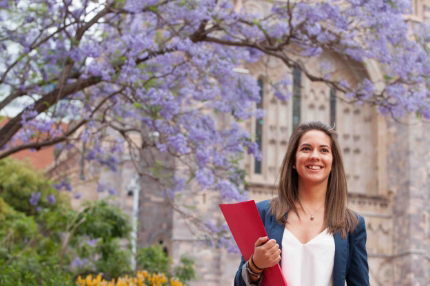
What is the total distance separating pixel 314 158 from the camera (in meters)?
3.10

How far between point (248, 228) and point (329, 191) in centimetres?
41

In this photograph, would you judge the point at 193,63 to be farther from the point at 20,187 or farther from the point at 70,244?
the point at 20,187

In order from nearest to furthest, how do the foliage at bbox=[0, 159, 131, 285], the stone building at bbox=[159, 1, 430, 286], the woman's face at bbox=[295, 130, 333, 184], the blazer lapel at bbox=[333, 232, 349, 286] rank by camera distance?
the blazer lapel at bbox=[333, 232, 349, 286]
the woman's face at bbox=[295, 130, 333, 184]
the foliage at bbox=[0, 159, 131, 285]
the stone building at bbox=[159, 1, 430, 286]

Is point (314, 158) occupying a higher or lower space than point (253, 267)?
higher

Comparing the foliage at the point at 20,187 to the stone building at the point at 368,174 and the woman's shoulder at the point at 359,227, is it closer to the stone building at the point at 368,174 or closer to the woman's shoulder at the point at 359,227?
the stone building at the point at 368,174

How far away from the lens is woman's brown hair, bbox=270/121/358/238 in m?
3.06

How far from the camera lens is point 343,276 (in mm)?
3004

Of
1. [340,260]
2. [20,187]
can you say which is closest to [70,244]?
[20,187]

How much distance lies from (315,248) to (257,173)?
18.6 metres

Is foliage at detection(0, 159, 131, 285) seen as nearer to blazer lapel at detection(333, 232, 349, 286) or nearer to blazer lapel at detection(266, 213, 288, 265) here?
blazer lapel at detection(266, 213, 288, 265)

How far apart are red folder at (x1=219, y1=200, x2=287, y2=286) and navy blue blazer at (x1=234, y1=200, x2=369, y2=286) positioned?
0.31 ft

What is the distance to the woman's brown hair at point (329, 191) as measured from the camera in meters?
3.06

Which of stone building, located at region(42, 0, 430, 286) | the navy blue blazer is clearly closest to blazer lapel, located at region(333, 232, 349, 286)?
the navy blue blazer

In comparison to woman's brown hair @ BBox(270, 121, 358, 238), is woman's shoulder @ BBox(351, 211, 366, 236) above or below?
below
